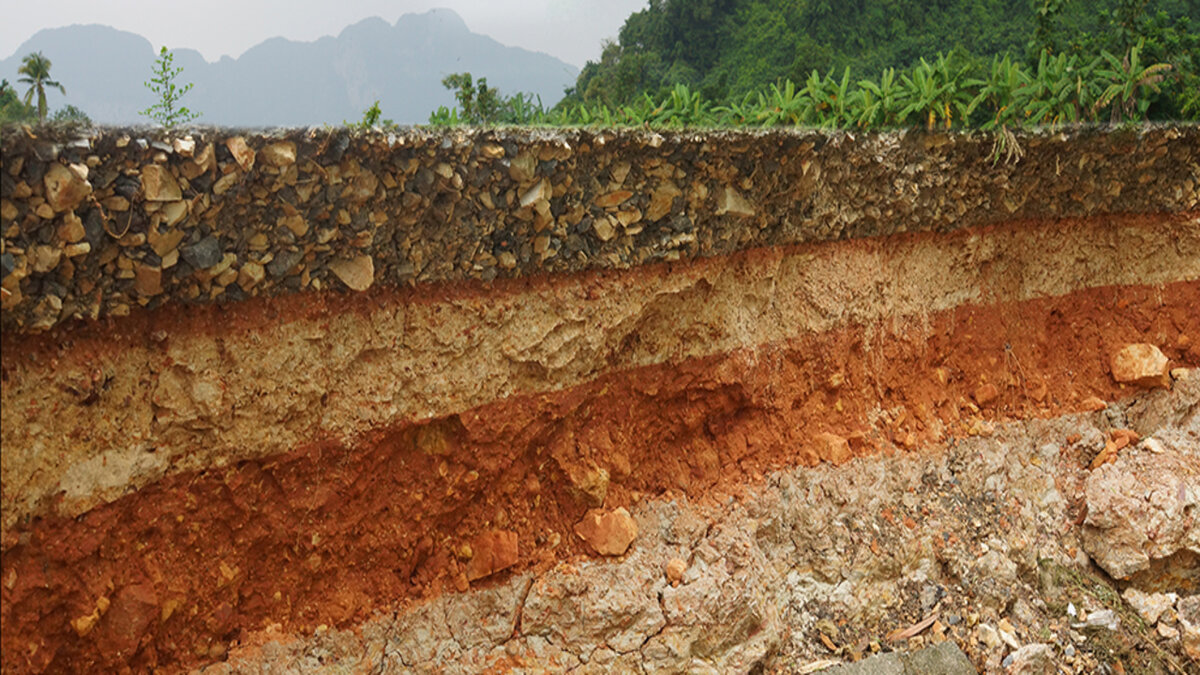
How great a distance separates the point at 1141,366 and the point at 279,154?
5.97 m

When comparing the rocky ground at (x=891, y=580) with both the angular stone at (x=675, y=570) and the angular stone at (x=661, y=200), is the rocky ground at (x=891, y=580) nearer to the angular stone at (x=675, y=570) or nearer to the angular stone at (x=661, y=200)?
the angular stone at (x=675, y=570)

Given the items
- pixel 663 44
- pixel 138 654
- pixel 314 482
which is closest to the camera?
pixel 138 654

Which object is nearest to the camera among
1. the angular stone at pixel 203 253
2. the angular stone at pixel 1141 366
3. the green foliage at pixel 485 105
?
the angular stone at pixel 203 253

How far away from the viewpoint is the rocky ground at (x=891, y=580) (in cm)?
403

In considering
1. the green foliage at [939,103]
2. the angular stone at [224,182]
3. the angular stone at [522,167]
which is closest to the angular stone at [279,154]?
the angular stone at [224,182]

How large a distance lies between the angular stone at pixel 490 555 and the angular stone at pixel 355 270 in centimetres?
151

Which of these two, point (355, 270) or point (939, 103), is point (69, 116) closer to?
point (355, 270)

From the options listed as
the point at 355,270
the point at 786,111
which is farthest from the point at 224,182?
the point at 786,111

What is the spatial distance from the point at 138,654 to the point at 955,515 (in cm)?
467

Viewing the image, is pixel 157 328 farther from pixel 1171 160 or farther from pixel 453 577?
pixel 1171 160

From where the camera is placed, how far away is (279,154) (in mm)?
3125

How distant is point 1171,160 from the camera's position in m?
5.58

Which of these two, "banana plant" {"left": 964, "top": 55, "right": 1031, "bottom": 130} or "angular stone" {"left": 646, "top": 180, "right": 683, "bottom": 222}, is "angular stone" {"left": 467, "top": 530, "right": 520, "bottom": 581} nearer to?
"angular stone" {"left": 646, "top": 180, "right": 683, "bottom": 222}

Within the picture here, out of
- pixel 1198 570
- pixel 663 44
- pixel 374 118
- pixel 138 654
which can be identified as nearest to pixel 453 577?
pixel 138 654
